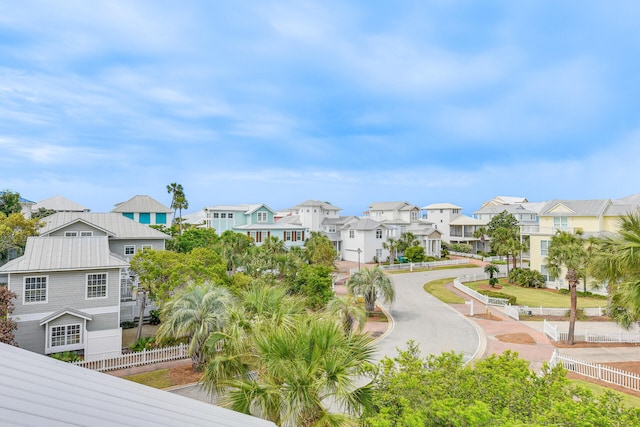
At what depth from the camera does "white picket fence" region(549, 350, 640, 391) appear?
570 inches

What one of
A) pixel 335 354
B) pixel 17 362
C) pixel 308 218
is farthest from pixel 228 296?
pixel 308 218

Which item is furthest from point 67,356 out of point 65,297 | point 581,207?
point 581,207

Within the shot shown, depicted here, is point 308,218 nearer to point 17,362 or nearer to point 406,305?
point 406,305

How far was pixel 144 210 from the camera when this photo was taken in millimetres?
50656

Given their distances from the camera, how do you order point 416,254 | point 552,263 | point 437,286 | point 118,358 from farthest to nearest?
point 416,254, point 437,286, point 552,263, point 118,358

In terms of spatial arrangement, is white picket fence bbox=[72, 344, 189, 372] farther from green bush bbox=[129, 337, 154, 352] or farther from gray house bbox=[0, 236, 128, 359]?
gray house bbox=[0, 236, 128, 359]

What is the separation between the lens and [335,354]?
22.9 feet

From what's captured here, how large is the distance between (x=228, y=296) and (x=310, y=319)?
26.7 ft

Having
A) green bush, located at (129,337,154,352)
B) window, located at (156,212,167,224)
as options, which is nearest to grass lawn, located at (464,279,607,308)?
green bush, located at (129,337,154,352)

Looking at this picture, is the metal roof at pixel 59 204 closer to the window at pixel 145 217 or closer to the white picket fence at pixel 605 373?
the window at pixel 145 217

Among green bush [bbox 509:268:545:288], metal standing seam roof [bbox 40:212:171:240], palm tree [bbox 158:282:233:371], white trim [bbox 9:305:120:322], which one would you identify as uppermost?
metal standing seam roof [bbox 40:212:171:240]

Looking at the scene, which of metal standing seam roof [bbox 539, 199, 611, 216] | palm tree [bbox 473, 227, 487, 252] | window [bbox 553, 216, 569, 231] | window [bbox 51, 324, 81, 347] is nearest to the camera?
window [bbox 51, 324, 81, 347]

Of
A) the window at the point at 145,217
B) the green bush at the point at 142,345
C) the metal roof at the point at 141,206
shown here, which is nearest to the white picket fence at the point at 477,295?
the green bush at the point at 142,345

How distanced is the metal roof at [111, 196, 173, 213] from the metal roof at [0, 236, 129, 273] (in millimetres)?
32302
